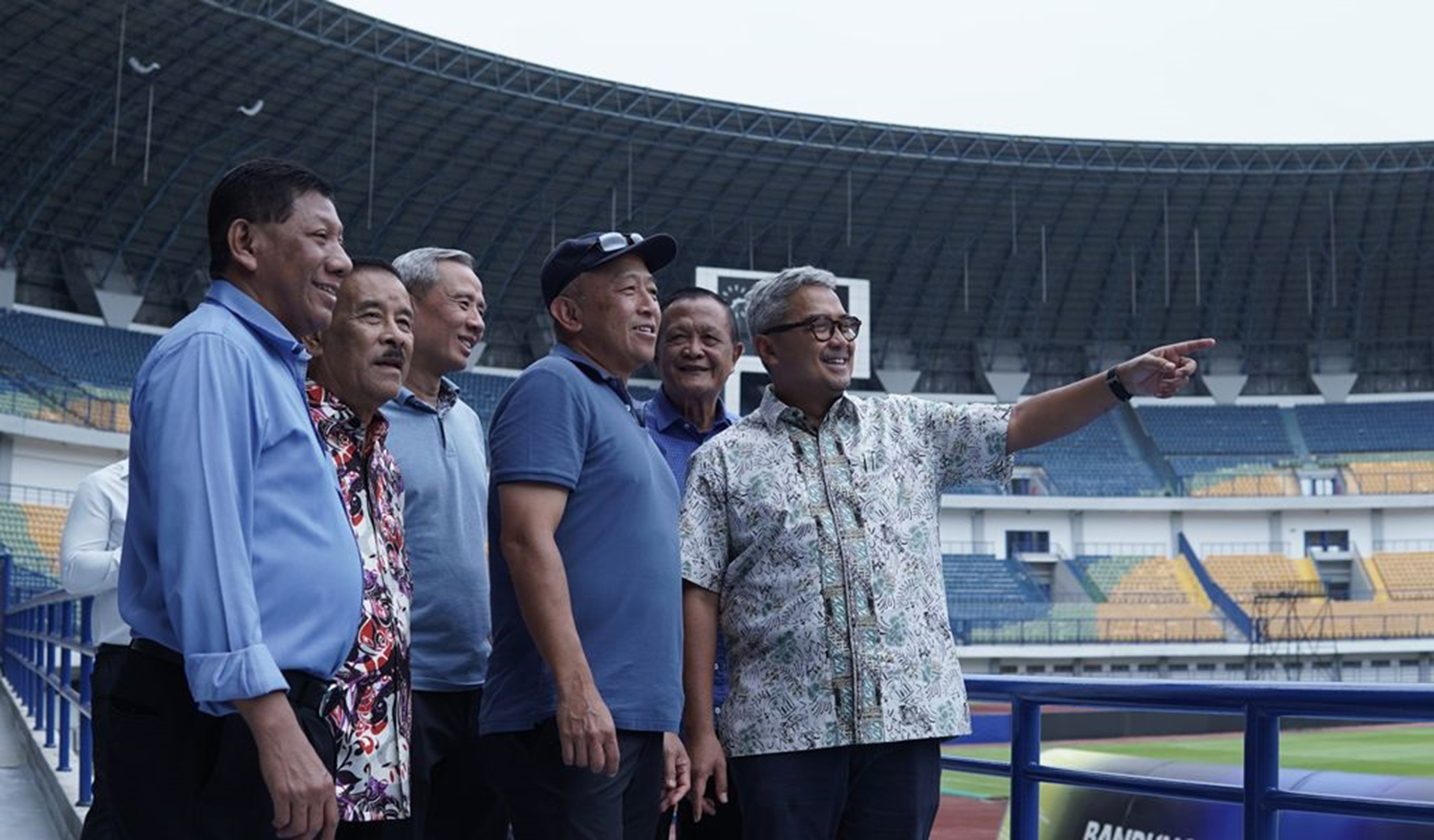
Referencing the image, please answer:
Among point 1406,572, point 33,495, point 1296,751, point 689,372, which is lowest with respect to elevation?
point 1296,751

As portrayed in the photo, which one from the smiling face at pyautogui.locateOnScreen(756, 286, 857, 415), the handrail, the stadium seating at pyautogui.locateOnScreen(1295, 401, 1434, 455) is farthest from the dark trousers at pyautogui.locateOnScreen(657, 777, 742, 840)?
the stadium seating at pyautogui.locateOnScreen(1295, 401, 1434, 455)

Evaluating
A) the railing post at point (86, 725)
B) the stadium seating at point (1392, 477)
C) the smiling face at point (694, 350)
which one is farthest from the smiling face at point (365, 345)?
the stadium seating at point (1392, 477)

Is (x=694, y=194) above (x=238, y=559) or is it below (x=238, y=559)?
above

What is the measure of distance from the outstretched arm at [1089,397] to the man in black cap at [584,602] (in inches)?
34.6

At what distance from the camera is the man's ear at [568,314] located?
3072 mm

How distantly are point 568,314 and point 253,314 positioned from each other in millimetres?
827

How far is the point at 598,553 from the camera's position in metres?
2.87

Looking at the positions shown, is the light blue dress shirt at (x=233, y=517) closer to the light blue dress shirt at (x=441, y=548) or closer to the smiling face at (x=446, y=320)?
the light blue dress shirt at (x=441, y=548)

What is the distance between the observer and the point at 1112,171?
1521 inches

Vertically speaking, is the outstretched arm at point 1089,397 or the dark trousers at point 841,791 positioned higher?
the outstretched arm at point 1089,397

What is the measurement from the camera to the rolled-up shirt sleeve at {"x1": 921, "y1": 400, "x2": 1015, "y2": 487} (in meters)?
3.37

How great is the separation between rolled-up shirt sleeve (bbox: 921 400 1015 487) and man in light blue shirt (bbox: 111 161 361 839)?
1.50 meters

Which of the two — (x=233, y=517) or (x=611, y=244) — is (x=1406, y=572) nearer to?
(x=611, y=244)

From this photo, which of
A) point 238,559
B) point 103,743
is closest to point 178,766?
point 103,743
